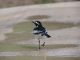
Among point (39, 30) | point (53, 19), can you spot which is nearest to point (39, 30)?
point (39, 30)

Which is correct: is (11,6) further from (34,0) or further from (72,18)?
(72,18)

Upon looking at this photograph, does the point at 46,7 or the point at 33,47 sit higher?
the point at 46,7

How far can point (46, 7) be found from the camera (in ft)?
6.43

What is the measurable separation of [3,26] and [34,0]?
13.3 inches

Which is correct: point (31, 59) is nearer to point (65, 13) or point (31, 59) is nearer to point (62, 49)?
point (62, 49)

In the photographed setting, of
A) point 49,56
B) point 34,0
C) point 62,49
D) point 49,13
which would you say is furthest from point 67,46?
point 34,0

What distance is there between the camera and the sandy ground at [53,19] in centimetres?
192

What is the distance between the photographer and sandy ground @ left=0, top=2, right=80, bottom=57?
6.31 ft

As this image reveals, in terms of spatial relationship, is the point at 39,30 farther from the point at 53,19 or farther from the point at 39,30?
the point at 53,19

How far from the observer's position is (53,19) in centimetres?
195

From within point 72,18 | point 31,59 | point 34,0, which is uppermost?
point 34,0

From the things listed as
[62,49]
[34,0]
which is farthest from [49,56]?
[34,0]

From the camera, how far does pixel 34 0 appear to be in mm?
1963

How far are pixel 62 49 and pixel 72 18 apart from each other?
0.86ft
